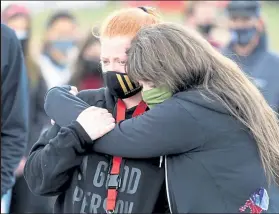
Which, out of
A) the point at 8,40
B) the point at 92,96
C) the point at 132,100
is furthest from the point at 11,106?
the point at 132,100

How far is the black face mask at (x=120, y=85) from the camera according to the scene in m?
3.08

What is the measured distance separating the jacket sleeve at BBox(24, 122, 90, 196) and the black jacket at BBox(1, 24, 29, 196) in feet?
4.28

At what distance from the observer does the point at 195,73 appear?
9.69ft

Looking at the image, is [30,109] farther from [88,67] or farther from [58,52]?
[58,52]

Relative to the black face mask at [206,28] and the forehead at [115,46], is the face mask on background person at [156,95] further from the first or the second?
the black face mask at [206,28]

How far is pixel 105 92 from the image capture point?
10.6 ft

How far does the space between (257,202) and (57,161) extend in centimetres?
77

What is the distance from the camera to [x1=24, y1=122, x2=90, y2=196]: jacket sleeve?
2.94m

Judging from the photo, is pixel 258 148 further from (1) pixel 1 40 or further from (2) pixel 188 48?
(1) pixel 1 40

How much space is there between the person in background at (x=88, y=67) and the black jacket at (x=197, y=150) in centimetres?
354

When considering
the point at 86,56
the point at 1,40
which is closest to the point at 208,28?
the point at 86,56

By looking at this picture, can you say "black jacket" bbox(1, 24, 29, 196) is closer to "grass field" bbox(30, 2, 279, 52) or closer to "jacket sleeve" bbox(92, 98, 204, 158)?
"jacket sleeve" bbox(92, 98, 204, 158)

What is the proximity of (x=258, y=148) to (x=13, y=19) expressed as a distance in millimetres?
4652

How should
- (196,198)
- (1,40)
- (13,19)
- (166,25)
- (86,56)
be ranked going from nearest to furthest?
(196,198) < (166,25) < (1,40) < (86,56) < (13,19)
